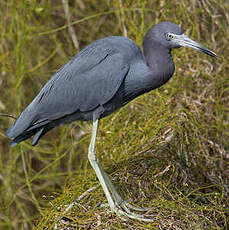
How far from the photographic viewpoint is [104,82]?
8.00ft

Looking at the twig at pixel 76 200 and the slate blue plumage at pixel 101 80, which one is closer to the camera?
the twig at pixel 76 200

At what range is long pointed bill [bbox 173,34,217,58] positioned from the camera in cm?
Result: 230

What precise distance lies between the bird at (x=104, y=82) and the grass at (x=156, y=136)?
0.59 ft

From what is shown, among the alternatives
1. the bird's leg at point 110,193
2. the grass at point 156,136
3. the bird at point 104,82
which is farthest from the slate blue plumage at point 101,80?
the grass at point 156,136

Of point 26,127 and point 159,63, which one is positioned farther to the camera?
point 26,127

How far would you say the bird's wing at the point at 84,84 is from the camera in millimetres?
2420

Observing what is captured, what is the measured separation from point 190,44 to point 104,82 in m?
0.49

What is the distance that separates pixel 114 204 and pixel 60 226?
297 mm

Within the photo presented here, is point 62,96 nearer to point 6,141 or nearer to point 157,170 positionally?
point 157,170

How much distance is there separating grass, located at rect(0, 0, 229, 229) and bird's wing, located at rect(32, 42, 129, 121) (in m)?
0.39

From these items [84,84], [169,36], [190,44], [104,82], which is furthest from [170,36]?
[84,84]

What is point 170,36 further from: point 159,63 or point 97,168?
point 97,168

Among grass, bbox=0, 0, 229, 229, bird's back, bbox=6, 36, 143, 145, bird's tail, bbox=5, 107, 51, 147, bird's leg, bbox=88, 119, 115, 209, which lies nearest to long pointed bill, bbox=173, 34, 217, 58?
bird's back, bbox=6, 36, 143, 145

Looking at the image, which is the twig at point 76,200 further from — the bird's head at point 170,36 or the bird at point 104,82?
the bird's head at point 170,36
